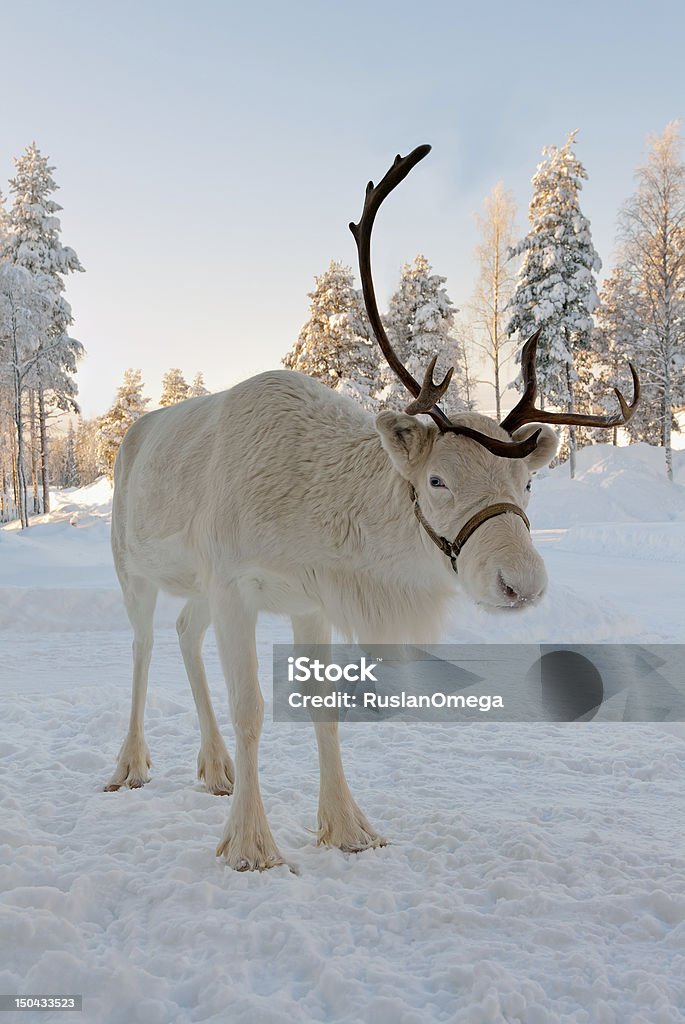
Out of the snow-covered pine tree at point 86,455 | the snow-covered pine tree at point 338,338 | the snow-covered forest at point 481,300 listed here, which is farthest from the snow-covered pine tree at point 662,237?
the snow-covered pine tree at point 86,455

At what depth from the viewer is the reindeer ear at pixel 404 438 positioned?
2.78 m

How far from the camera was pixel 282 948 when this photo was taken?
2.45m

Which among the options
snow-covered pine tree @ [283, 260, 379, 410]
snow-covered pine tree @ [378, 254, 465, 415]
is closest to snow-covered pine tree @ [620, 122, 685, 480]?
snow-covered pine tree @ [378, 254, 465, 415]

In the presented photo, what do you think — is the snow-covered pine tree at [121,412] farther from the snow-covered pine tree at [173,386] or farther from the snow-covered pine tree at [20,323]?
the snow-covered pine tree at [20,323]

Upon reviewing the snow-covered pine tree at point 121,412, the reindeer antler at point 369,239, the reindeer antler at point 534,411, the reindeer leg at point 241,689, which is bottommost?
the reindeer leg at point 241,689

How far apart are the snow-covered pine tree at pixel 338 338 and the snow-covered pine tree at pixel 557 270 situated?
598 cm

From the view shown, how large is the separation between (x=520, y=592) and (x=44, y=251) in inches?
1225

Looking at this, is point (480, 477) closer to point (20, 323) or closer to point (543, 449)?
point (543, 449)

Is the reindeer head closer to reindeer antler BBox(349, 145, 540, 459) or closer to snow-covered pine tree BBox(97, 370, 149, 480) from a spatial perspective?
reindeer antler BBox(349, 145, 540, 459)

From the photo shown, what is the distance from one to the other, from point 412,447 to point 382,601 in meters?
0.72

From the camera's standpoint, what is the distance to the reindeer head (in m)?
2.48

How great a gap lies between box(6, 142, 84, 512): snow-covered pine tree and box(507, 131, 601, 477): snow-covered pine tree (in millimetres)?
17376

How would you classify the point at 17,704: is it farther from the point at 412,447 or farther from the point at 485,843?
the point at 412,447

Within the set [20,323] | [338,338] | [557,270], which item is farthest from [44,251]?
[557,270]
